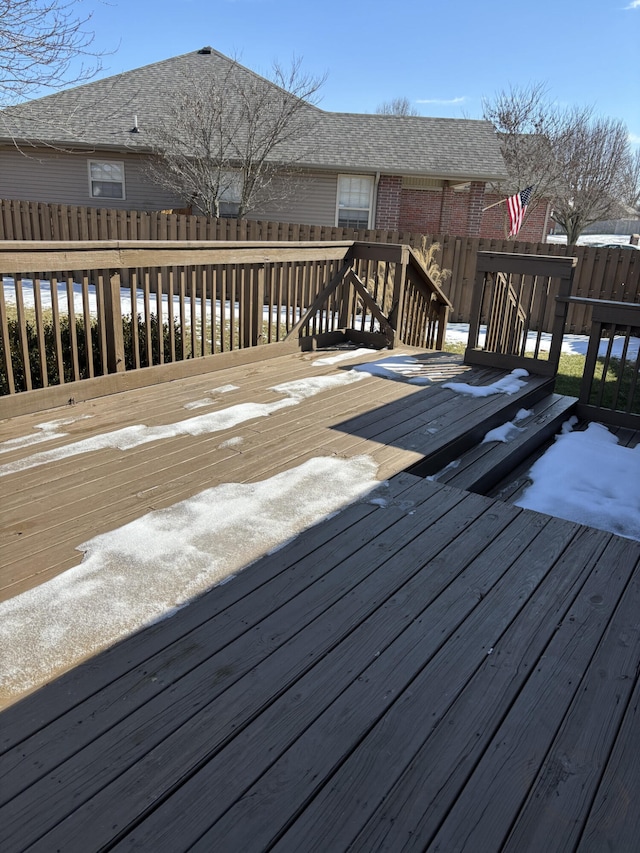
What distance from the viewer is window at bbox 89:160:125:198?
1552cm

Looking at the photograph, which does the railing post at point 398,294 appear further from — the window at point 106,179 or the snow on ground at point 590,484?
the window at point 106,179

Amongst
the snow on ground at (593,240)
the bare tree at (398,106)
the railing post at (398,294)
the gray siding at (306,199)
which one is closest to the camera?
the railing post at (398,294)

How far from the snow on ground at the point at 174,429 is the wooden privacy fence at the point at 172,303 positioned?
0.69 meters

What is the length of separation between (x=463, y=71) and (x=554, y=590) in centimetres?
5043

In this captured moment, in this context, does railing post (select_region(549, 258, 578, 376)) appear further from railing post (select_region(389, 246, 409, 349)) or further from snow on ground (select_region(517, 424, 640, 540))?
railing post (select_region(389, 246, 409, 349))

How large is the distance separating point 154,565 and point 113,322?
242 centimetres

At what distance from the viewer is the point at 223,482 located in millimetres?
3088

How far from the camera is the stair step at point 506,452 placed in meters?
3.71

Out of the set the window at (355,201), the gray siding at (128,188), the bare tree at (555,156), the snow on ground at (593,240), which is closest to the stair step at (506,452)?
the window at (355,201)

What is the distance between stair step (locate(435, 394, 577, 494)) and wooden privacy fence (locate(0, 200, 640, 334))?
585 cm

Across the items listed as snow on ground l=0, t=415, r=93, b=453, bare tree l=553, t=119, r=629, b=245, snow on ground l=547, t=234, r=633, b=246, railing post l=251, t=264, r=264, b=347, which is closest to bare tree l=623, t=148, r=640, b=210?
snow on ground l=547, t=234, r=633, b=246

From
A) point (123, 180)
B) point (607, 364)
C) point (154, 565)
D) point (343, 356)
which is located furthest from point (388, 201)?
point (154, 565)

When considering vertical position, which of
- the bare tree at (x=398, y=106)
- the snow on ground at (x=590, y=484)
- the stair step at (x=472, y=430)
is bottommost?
Answer: the snow on ground at (x=590, y=484)

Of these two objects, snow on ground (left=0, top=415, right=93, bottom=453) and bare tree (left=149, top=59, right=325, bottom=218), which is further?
bare tree (left=149, top=59, right=325, bottom=218)
